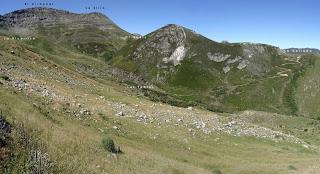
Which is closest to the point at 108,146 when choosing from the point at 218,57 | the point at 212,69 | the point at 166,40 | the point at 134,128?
the point at 134,128

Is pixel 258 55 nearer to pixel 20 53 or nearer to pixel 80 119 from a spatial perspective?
pixel 20 53

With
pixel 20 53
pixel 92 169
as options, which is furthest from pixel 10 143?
pixel 20 53

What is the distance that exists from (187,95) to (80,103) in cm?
10207

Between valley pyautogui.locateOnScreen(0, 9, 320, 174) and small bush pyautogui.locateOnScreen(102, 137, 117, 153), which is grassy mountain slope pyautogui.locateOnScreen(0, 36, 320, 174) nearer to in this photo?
valley pyautogui.locateOnScreen(0, 9, 320, 174)

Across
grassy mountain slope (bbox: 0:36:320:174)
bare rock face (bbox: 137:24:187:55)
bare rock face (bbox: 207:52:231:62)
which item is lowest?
grassy mountain slope (bbox: 0:36:320:174)

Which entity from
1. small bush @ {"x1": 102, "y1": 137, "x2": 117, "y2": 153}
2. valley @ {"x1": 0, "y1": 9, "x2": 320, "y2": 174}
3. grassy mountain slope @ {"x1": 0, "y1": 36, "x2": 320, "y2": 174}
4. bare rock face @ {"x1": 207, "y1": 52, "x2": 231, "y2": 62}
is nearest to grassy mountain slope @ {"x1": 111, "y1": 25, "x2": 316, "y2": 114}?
bare rock face @ {"x1": 207, "y1": 52, "x2": 231, "y2": 62}

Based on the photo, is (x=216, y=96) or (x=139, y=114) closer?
(x=139, y=114)

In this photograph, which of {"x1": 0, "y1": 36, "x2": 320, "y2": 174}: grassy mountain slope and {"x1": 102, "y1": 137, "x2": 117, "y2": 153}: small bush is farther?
{"x1": 102, "y1": 137, "x2": 117, "y2": 153}: small bush

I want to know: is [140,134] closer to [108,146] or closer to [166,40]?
[108,146]

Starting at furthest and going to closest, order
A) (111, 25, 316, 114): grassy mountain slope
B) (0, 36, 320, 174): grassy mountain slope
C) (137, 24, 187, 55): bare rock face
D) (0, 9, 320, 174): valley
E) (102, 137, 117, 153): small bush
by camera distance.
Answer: (137, 24, 187, 55): bare rock face, (111, 25, 316, 114): grassy mountain slope, (102, 137, 117, 153): small bush, (0, 36, 320, 174): grassy mountain slope, (0, 9, 320, 174): valley

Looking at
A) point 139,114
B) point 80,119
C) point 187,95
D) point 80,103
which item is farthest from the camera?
point 187,95

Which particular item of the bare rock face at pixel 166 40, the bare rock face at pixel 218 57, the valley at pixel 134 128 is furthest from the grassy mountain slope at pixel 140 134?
the bare rock face at pixel 166 40

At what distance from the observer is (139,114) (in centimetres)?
4634

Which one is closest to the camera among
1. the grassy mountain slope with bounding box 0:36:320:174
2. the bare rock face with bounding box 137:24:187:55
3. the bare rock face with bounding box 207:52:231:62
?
the grassy mountain slope with bounding box 0:36:320:174
